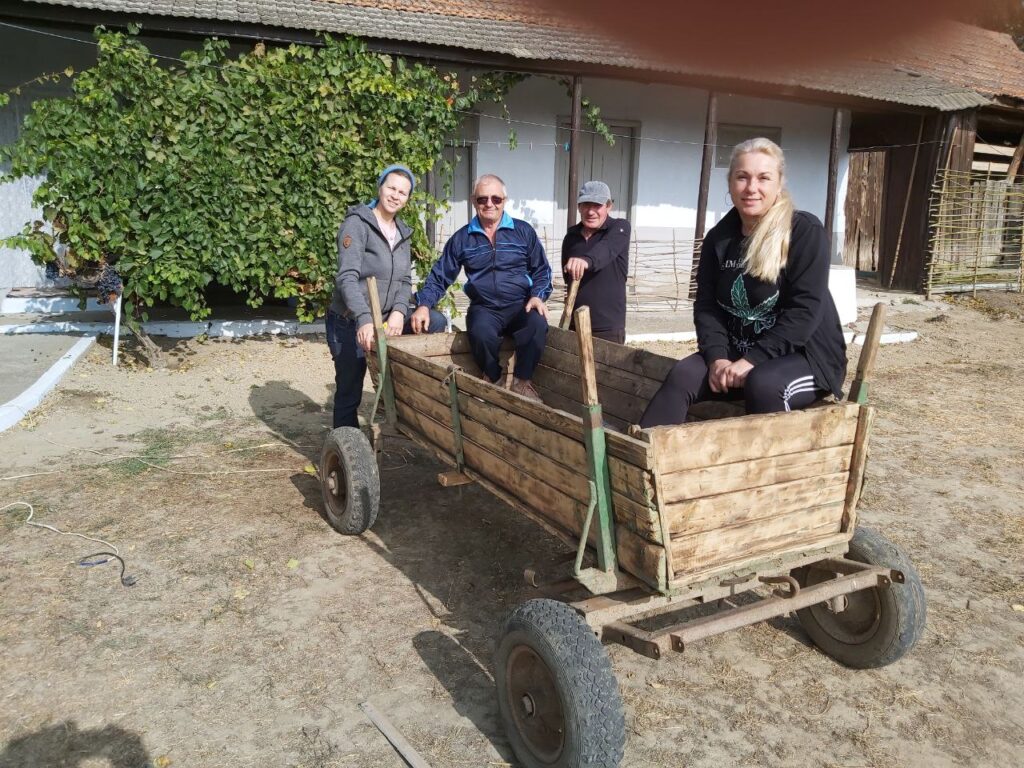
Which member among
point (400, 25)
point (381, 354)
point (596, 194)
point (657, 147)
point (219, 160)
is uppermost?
point (400, 25)

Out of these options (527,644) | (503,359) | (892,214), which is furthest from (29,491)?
(892,214)

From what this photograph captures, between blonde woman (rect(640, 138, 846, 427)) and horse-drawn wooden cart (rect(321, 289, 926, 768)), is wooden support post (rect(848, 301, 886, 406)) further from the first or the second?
blonde woman (rect(640, 138, 846, 427))

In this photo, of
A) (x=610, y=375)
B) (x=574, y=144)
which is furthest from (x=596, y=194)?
(x=574, y=144)

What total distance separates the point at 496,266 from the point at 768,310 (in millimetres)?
1978

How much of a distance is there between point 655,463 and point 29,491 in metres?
4.29

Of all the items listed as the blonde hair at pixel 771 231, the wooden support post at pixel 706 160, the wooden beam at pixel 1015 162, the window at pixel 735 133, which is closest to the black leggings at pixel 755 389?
the blonde hair at pixel 771 231

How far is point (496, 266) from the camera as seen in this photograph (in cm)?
→ 476

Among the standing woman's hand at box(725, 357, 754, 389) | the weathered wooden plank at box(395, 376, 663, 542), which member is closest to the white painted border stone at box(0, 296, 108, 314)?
the weathered wooden plank at box(395, 376, 663, 542)

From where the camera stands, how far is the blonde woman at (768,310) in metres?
3.04

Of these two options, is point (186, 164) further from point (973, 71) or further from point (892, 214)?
point (973, 71)

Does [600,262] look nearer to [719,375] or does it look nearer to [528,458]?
[719,375]

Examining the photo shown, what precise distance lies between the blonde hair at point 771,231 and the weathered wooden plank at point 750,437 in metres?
0.65

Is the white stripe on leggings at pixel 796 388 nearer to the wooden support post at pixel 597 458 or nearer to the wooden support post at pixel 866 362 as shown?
the wooden support post at pixel 866 362

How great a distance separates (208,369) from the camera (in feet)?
26.6
